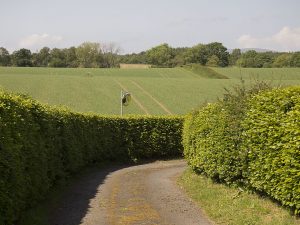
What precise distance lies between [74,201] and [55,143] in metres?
2.81

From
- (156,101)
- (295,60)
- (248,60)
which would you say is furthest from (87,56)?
(156,101)

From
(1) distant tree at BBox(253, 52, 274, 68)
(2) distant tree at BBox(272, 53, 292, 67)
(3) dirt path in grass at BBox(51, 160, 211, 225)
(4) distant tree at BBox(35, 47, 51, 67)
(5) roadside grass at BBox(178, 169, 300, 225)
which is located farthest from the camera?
(4) distant tree at BBox(35, 47, 51, 67)

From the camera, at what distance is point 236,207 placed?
11.5m

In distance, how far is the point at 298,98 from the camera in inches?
373

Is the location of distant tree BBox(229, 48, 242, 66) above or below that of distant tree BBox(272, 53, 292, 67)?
above

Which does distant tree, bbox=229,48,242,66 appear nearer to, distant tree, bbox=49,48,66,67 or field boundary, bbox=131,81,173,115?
distant tree, bbox=49,48,66,67

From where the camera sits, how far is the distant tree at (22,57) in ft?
418

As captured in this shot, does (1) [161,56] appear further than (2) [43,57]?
Yes

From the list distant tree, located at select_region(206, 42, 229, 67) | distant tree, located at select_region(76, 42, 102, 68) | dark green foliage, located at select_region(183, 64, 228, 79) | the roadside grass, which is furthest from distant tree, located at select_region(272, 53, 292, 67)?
the roadside grass

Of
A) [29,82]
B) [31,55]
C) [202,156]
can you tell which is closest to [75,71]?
[29,82]

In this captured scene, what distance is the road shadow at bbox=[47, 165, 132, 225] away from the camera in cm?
1141

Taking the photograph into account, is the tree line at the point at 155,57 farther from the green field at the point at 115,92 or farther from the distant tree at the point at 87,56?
the green field at the point at 115,92

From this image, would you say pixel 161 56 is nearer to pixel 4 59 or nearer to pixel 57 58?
pixel 57 58

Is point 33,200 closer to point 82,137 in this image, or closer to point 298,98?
point 298,98
